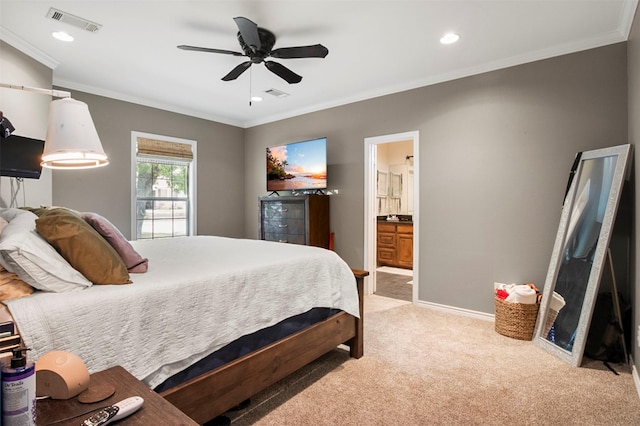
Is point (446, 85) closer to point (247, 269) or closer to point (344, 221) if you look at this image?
point (344, 221)

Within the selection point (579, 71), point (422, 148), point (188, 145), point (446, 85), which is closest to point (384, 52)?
point (446, 85)

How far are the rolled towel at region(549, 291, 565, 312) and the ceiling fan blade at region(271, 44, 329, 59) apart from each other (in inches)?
111

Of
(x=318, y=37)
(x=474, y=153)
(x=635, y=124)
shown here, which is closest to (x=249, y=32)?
A: (x=318, y=37)

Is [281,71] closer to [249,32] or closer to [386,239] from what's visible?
[249,32]

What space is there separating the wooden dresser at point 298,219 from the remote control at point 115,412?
3.58 m

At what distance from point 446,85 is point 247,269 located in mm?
3171

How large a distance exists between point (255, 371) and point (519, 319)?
96.9 inches

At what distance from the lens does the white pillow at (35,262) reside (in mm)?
1244

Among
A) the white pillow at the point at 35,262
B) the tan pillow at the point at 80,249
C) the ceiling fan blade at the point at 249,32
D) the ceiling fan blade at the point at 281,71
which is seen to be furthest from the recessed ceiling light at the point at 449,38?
the white pillow at the point at 35,262

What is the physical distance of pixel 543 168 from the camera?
3174mm

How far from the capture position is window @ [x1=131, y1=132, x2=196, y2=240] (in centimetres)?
471

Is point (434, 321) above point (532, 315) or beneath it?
beneath

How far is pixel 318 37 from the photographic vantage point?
2.96m

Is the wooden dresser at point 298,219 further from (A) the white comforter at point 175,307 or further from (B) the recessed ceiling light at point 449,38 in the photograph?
(B) the recessed ceiling light at point 449,38
